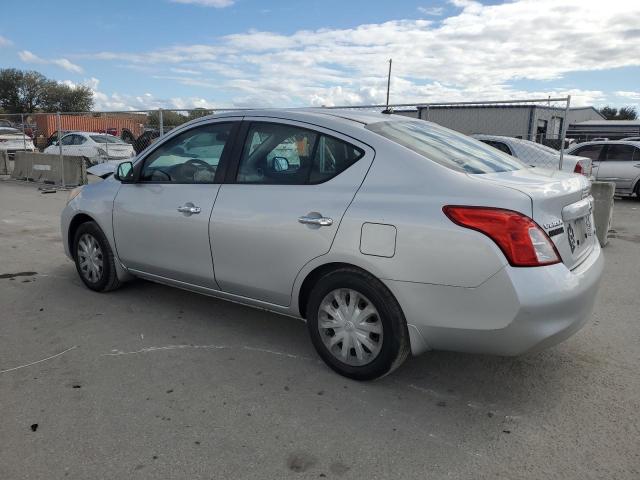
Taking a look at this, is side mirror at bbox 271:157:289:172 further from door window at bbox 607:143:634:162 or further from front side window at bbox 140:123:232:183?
door window at bbox 607:143:634:162

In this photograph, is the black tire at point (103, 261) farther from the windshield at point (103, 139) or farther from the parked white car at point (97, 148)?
the windshield at point (103, 139)

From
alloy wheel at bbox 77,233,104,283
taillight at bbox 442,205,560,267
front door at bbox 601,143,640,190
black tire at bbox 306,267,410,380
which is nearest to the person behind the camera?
taillight at bbox 442,205,560,267

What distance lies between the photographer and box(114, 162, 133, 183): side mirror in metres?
4.49

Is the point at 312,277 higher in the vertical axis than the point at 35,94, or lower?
lower

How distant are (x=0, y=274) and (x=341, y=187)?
4324 millimetres

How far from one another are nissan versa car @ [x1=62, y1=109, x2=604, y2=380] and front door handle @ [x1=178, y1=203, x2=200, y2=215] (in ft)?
0.04

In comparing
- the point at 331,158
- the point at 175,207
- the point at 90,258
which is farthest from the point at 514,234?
the point at 90,258

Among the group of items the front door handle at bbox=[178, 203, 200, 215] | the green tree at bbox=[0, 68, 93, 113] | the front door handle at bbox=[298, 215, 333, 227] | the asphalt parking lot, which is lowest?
the asphalt parking lot

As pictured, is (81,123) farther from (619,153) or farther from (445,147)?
(445,147)

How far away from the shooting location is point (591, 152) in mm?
13789

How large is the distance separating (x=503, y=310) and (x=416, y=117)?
18.2 ft

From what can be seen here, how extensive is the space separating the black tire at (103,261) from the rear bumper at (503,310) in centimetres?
290

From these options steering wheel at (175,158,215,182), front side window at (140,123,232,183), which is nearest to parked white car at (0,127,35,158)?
front side window at (140,123,232,183)

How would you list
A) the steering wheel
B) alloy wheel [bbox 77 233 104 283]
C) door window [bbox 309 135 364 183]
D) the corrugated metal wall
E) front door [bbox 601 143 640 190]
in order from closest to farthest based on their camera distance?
door window [bbox 309 135 364 183] < the steering wheel < alloy wheel [bbox 77 233 104 283] < front door [bbox 601 143 640 190] < the corrugated metal wall
